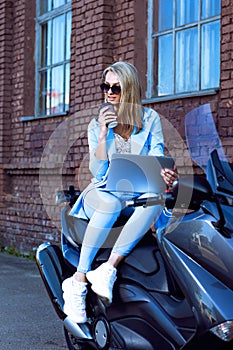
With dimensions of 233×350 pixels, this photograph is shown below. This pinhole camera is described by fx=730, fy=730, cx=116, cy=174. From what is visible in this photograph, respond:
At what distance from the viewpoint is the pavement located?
4.71 metres

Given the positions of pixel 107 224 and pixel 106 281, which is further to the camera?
pixel 107 224

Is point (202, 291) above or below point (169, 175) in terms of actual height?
below

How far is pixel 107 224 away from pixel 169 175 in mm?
592

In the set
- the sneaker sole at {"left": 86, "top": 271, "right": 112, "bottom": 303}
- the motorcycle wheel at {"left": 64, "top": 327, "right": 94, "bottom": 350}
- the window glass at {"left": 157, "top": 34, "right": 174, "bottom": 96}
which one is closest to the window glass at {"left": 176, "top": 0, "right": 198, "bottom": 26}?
the window glass at {"left": 157, "top": 34, "right": 174, "bottom": 96}

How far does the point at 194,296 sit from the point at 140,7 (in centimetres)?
538

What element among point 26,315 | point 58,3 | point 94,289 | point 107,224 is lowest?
point 26,315

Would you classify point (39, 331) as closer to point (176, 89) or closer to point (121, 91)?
point (121, 91)

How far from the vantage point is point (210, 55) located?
698 centimetres

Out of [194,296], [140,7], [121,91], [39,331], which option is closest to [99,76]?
[140,7]

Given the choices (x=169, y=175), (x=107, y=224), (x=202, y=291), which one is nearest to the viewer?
(x=202, y=291)

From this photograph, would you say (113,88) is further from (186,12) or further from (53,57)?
(53,57)

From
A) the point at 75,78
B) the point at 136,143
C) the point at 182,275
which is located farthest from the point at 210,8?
the point at 182,275

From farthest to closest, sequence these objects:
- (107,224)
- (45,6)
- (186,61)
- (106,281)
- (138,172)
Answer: (45,6) → (186,61) → (107,224) → (106,281) → (138,172)

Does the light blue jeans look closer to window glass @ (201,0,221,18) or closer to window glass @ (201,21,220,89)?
window glass @ (201,21,220,89)
